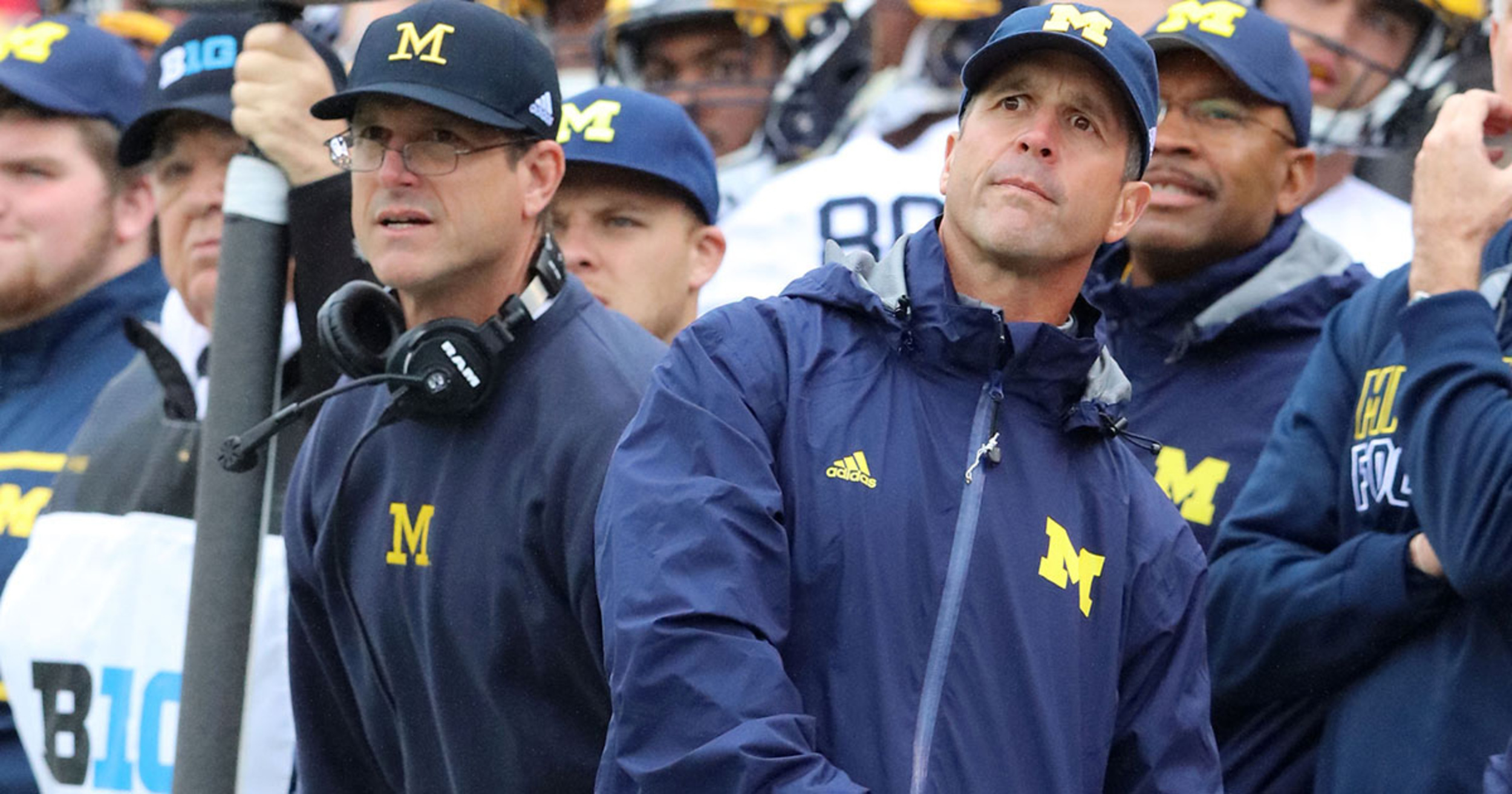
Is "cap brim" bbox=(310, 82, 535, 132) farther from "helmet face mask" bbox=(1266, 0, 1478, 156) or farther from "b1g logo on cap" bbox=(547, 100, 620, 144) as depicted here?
"helmet face mask" bbox=(1266, 0, 1478, 156)

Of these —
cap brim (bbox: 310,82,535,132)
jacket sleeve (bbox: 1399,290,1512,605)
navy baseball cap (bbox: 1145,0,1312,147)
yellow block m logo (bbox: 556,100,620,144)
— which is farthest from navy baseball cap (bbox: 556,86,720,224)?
jacket sleeve (bbox: 1399,290,1512,605)

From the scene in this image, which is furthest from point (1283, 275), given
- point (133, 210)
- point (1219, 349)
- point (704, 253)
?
point (133, 210)

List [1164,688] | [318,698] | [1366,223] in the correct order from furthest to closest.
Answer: [1366,223]
[318,698]
[1164,688]

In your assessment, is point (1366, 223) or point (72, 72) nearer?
point (72, 72)

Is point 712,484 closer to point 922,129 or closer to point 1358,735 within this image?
point 1358,735

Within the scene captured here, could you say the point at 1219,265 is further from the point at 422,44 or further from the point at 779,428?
the point at 779,428

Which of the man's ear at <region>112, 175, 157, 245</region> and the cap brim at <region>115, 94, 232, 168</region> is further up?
the cap brim at <region>115, 94, 232, 168</region>

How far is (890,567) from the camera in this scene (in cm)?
296

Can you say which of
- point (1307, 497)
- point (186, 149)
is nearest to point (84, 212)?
point (186, 149)

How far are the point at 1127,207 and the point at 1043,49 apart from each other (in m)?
0.30

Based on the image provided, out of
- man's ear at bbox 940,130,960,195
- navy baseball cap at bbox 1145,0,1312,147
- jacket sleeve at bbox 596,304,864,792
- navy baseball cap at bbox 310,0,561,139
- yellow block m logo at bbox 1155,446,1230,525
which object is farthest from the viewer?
navy baseball cap at bbox 1145,0,1312,147

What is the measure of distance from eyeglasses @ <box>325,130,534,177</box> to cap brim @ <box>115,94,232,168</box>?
1179mm

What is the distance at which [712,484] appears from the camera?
2.90m

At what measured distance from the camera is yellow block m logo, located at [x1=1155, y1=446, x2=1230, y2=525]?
4.31m
